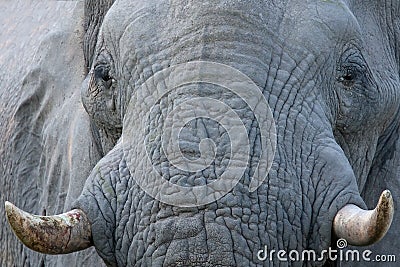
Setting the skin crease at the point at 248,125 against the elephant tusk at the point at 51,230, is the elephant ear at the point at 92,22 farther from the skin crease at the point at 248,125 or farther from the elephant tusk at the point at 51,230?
the elephant tusk at the point at 51,230

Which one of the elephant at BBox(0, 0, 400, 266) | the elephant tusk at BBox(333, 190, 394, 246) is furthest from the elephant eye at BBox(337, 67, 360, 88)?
the elephant tusk at BBox(333, 190, 394, 246)

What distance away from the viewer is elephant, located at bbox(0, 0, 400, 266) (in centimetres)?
344

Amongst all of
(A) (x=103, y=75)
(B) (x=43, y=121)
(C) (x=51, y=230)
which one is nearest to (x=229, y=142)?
(C) (x=51, y=230)

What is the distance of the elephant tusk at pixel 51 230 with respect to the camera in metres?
3.43

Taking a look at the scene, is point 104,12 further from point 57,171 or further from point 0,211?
point 0,211

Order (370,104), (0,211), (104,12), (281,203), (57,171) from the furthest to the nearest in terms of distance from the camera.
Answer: (0,211) → (57,171) → (104,12) → (370,104) → (281,203)

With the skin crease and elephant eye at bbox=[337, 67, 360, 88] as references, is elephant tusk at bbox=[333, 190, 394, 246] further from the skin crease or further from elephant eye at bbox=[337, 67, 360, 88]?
elephant eye at bbox=[337, 67, 360, 88]

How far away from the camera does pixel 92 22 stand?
4438mm

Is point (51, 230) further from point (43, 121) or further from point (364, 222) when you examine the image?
point (43, 121)

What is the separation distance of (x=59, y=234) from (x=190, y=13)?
70 centimetres

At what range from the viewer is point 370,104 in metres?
3.92

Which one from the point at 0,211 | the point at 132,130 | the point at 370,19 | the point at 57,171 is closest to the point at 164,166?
the point at 132,130

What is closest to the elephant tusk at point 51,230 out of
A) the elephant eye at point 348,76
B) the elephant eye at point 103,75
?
the elephant eye at point 103,75

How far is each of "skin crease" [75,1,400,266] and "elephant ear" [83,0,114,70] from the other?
0.39m
